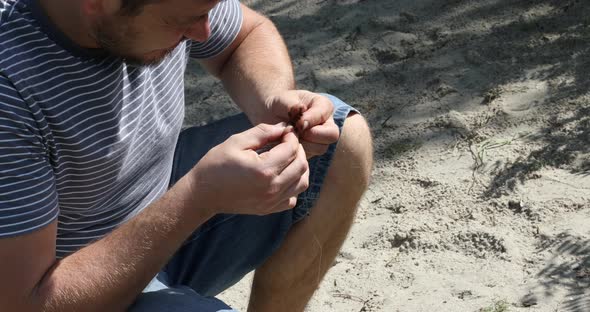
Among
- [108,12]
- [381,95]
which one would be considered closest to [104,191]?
[108,12]

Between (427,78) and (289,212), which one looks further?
(427,78)

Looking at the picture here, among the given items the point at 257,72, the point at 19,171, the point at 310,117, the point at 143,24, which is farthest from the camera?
the point at 257,72

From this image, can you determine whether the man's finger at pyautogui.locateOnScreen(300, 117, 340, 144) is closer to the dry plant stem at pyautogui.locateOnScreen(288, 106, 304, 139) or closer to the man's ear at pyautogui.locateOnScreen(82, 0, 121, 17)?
the dry plant stem at pyautogui.locateOnScreen(288, 106, 304, 139)

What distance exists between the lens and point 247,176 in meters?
1.92

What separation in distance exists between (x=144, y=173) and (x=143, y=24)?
1.46 feet

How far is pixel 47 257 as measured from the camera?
1.88m

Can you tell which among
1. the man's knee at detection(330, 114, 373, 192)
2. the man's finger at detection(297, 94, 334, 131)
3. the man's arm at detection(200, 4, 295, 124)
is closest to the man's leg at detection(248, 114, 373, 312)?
the man's knee at detection(330, 114, 373, 192)

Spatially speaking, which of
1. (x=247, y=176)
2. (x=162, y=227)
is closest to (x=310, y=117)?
(x=247, y=176)

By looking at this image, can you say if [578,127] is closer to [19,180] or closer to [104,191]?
[104,191]

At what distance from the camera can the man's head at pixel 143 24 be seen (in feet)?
6.14

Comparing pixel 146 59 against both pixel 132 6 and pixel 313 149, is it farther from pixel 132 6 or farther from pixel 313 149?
pixel 313 149

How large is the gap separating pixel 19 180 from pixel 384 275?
139cm

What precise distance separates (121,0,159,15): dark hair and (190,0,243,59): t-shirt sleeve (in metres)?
0.62

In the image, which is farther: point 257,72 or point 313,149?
point 257,72
